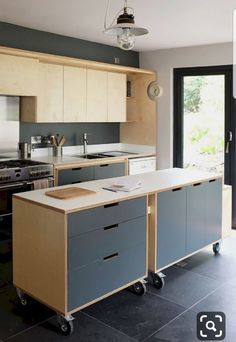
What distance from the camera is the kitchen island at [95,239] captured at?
265cm

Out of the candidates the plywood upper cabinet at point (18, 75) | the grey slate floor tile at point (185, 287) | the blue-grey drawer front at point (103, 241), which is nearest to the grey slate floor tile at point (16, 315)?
the blue-grey drawer front at point (103, 241)

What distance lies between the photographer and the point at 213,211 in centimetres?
405

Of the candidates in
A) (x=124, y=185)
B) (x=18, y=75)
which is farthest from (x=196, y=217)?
(x=18, y=75)

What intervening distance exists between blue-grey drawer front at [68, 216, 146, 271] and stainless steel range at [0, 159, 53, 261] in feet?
4.87

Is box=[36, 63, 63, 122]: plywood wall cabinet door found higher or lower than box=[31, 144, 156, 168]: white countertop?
higher

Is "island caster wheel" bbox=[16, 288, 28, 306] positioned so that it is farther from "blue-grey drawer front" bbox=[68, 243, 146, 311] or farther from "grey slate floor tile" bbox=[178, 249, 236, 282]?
"grey slate floor tile" bbox=[178, 249, 236, 282]

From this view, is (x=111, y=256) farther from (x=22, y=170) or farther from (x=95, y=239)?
(x=22, y=170)

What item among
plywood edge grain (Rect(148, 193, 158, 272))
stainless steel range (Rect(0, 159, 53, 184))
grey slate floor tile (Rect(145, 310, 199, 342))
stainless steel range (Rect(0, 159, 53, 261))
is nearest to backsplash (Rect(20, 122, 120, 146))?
stainless steel range (Rect(0, 159, 53, 184))

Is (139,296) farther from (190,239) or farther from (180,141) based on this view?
(180,141)

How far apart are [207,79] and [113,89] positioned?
133 centimetres

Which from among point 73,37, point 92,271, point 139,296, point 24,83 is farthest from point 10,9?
point 139,296

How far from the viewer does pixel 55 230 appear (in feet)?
8.63

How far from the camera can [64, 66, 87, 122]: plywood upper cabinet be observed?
16.2 feet

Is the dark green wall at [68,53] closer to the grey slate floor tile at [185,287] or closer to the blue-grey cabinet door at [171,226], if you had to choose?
the blue-grey cabinet door at [171,226]
